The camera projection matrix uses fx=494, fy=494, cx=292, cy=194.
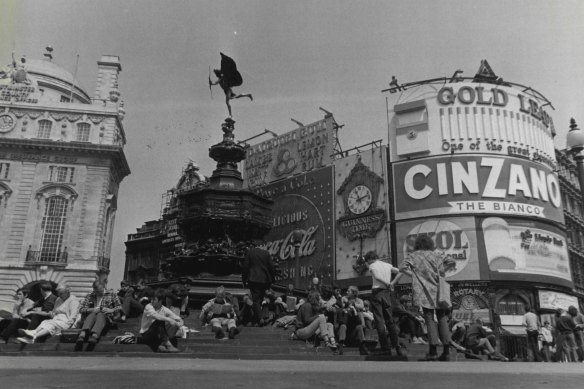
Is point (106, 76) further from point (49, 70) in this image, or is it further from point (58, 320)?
point (58, 320)

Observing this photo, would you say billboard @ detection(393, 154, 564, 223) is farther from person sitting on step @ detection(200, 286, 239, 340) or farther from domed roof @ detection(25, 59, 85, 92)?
domed roof @ detection(25, 59, 85, 92)

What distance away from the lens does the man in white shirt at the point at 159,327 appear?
736 centimetres

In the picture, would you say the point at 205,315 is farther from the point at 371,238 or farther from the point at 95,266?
the point at 95,266

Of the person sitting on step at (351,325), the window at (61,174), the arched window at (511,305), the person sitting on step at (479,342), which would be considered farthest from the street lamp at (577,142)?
the window at (61,174)

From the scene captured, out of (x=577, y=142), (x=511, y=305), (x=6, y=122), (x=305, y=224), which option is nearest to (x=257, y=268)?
(x=577, y=142)

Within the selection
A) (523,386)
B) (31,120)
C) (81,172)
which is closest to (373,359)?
(523,386)

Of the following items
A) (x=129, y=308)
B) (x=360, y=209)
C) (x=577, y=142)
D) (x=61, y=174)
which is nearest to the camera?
(x=577, y=142)

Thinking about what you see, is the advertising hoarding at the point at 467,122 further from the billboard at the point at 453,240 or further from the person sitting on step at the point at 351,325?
the person sitting on step at the point at 351,325

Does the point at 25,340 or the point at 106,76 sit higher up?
the point at 106,76

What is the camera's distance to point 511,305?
28.0 meters

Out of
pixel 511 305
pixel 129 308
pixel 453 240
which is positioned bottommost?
pixel 129 308

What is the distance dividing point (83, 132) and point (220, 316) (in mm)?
34996

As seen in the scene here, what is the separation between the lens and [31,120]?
39312mm

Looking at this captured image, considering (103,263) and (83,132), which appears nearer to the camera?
(103,263)
